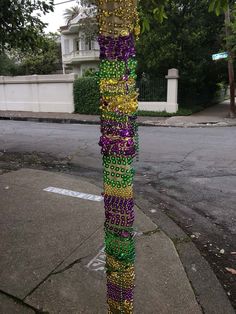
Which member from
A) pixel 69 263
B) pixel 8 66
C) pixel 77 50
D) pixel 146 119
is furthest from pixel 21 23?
pixel 77 50

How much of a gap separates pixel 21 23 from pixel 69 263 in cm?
664

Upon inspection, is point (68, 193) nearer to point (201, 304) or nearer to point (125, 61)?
point (201, 304)

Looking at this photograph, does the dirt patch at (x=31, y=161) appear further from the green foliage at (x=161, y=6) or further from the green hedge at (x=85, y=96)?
the green hedge at (x=85, y=96)

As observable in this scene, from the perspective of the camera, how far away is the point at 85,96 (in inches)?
727

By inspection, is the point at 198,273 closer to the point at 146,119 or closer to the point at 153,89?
the point at 146,119

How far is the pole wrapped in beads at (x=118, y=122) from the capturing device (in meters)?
1.41

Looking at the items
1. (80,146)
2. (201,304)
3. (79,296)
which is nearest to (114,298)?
(79,296)

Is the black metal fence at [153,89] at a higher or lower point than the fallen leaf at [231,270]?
higher

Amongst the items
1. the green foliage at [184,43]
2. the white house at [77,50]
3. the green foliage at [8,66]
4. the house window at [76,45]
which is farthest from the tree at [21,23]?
the house window at [76,45]

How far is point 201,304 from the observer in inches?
108

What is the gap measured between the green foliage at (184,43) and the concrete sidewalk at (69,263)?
13.5 m

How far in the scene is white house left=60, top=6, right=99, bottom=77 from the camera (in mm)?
34875

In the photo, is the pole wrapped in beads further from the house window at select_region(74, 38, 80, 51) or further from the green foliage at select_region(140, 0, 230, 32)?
the house window at select_region(74, 38, 80, 51)

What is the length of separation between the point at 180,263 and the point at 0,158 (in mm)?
5939
